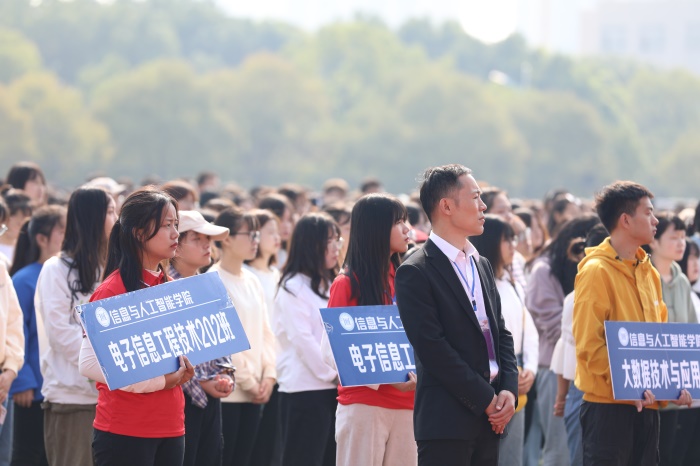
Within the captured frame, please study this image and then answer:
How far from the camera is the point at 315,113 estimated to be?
212 feet

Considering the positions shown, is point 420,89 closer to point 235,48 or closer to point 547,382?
point 235,48

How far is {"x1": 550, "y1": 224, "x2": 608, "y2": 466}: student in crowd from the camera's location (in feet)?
21.2

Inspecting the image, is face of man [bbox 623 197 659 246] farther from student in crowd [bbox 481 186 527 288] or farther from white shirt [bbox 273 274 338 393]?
student in crowd [bbox 481 186 527 288]

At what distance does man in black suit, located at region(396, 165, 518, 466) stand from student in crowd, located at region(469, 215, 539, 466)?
5.97 ft

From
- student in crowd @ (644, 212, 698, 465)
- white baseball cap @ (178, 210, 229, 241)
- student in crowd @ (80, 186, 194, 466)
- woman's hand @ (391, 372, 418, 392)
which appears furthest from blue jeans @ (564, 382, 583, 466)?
student in crowd @ (80, 186, 194, 466)

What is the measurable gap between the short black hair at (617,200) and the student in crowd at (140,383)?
7.13 feet

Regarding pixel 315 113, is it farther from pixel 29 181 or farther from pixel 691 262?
pixel 691 262

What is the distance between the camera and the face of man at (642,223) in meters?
5.65

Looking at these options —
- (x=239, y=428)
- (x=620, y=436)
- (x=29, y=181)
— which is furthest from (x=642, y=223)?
(x=29, y=181)

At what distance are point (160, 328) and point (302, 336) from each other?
182 centimetres

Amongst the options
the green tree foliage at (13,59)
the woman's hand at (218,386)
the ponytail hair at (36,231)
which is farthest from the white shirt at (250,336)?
the green tree foliage at (13,59)

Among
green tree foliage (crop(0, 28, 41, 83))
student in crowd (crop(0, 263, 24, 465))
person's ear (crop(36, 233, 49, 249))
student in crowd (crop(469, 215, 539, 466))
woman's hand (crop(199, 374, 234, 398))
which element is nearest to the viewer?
woman's hand (crop(199, 374, 234, 398))

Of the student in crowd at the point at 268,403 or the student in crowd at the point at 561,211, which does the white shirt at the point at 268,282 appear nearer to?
the student in crowd at the point at 268,403

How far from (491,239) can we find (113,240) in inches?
103
